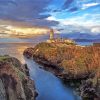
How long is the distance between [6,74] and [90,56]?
381 ft

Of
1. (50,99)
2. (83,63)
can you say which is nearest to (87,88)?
(50,99)

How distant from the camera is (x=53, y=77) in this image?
169500mm

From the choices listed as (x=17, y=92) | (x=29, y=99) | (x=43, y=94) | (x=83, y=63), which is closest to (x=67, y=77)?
(x=83, y=63)

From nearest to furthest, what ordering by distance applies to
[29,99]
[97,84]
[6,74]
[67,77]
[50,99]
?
[6,74] → [29,99] → [97,84] → [50,99] → [67,77]

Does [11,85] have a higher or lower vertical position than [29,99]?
higher

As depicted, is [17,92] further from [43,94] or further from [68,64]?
[68,64]

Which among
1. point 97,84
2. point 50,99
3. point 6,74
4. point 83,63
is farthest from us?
point 83,63

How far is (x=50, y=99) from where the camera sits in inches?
4313

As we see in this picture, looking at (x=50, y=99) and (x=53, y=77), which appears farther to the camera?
(x=53, y=77)

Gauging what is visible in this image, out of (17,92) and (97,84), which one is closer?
(17,92)

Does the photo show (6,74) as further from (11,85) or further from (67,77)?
(67,77)

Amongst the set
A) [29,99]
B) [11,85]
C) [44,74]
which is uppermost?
[11,85]

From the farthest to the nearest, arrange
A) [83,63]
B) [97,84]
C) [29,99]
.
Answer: [83,63] < [97,84] < [29,99]

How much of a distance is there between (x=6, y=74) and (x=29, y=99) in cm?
1358
